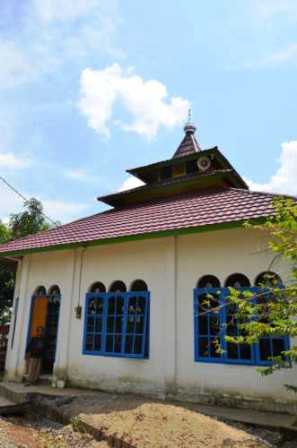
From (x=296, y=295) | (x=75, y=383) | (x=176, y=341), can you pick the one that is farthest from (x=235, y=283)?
(x=75, y=383)

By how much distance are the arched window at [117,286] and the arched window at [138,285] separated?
0.28m

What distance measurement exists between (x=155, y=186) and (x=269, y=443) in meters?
7.91

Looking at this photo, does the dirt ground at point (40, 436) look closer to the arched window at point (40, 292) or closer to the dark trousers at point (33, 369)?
the dark trousers at point (33, 369)

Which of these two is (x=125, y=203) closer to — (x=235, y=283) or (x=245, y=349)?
(x=235, y=283)

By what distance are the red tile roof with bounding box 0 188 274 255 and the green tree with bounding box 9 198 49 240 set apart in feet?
20.7

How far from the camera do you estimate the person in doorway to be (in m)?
8.55

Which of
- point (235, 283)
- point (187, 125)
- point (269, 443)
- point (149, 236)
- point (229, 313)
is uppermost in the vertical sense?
point (187, 125)

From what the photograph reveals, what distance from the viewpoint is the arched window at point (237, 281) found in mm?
6645

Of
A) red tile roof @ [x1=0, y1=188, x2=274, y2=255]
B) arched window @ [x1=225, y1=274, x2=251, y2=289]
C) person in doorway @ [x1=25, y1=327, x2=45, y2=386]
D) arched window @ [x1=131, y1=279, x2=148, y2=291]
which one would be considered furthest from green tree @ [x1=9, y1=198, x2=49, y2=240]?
arched window @ [x1=225, y1=274, x2=251, y2=289]

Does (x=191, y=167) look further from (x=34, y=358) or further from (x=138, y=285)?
(x=34, y=358)

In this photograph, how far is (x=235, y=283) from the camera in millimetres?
6758

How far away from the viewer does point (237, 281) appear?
22.1 feet

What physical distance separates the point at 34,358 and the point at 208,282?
4930 mm

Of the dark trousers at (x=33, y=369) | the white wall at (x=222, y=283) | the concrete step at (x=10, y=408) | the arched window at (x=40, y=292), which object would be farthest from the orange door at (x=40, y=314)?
the white wall at (x=222, y=283)
